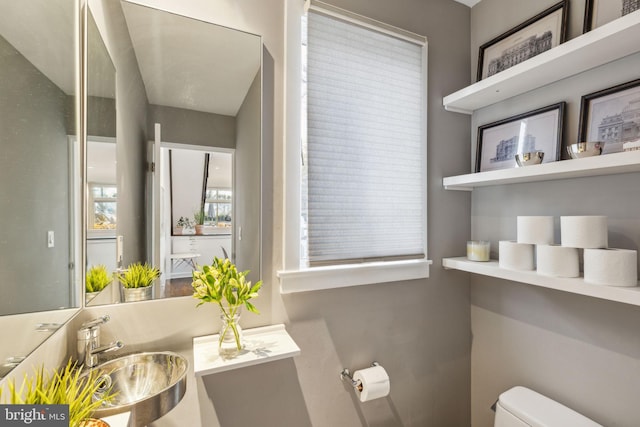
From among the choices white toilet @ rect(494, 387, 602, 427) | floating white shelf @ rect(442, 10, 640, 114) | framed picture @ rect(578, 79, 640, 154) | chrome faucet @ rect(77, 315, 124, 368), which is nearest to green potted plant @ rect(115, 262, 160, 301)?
chrome faucet @ rect(77, 315, 124, 368)

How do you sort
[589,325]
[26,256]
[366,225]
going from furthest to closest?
[366,225] < [589,325] < [26,256]

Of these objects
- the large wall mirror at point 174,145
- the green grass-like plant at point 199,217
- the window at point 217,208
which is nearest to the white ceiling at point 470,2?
the large wall mirror at point 174,145

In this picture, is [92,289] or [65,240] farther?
[92,289]

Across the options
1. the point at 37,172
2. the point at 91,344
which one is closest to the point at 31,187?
the point at 37,172

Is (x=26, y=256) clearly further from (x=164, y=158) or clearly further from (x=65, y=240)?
(x=164, y=158)

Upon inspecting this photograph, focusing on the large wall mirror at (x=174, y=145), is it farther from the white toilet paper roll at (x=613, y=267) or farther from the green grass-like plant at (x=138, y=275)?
the white toilet paper roll at (x=613, y=267)

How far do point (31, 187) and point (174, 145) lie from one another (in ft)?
1.61

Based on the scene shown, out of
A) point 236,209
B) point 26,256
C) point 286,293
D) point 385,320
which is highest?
point 236,209

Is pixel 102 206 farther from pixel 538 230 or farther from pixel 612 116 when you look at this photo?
pixel 612 116

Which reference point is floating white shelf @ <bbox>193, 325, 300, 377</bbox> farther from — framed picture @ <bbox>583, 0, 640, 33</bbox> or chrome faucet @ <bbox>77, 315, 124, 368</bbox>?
framed picture @ <bbox>583, 0, 640, 33</bbox>

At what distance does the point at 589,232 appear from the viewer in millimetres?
1029

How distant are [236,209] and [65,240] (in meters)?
0.53

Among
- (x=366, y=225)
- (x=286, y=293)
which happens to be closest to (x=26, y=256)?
(x=286, y=293)

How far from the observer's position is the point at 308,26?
4.16ft
